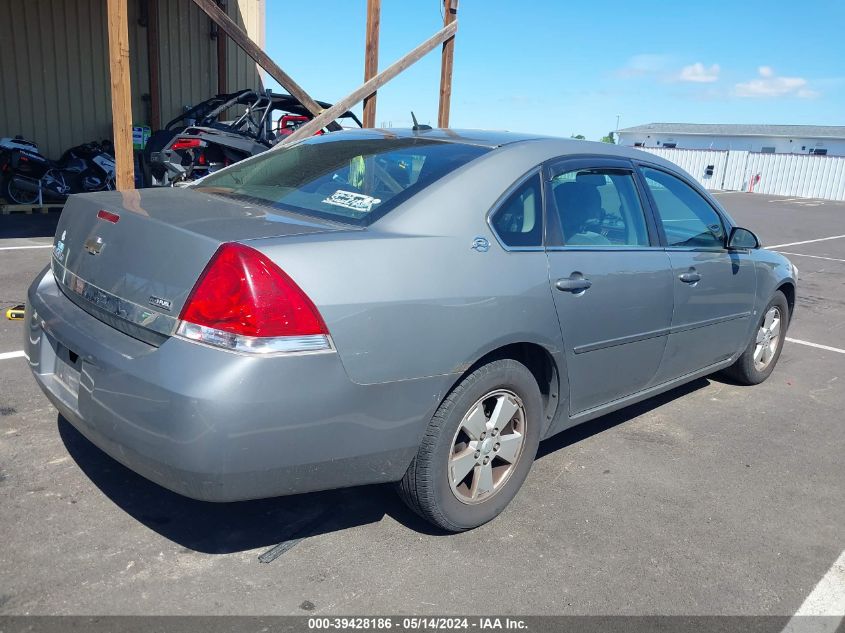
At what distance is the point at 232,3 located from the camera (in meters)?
14.4

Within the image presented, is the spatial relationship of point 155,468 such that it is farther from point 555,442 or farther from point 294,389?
point 555,442

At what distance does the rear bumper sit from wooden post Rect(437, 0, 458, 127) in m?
9.01

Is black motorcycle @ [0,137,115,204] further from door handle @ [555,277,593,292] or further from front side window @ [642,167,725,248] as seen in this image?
door handle @ [555,277,593,292]

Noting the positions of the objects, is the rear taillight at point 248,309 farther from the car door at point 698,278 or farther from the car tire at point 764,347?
the car tire at point 764,347

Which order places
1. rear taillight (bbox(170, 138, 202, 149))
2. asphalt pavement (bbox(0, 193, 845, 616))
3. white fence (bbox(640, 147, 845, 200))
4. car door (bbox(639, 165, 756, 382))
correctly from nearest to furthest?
asphalt pavement (bbox(0, 193, 845, 616)) → car door (bbox(639, 165, 756, 382)) → rear taillight (bbox(170, 138, 202, 149)) → white fence (bbox(640, 147, 845, 200))

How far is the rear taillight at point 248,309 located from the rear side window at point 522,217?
38.3 inches

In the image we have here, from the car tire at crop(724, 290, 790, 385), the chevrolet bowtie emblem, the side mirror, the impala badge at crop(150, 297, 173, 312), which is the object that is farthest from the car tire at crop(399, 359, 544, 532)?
the car tire at crop(724, 290, 790, 385)

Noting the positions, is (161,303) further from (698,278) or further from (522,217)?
(698,278)

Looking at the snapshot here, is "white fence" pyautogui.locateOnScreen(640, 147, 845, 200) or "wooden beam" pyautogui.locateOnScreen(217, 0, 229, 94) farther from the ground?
"wooden beam" pyautogui.locateOnScreen(217, 0, 229, 94)

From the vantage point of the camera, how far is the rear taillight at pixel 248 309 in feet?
7.44

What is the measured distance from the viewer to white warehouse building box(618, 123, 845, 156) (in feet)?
177

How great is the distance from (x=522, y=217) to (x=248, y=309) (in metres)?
1.32

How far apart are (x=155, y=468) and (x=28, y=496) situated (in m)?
0.99

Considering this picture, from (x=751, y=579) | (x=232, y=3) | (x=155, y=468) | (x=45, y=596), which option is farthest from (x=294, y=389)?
(x=232, y=3)
